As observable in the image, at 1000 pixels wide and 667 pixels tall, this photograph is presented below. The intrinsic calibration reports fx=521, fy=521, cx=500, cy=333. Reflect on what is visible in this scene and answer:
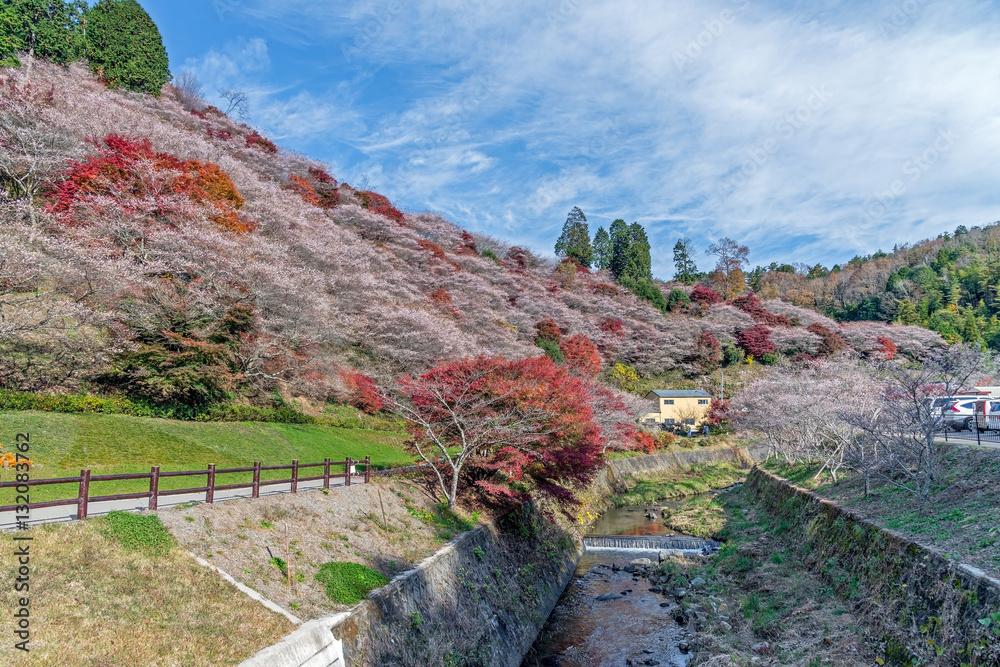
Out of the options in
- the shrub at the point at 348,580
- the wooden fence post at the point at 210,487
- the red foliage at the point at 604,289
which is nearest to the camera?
the shrub at the point at 348,580

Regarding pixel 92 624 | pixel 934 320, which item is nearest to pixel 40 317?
pixel 92 624

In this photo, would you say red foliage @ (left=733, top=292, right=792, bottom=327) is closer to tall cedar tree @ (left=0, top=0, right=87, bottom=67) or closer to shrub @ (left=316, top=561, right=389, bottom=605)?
shrub @ (left=316, top=561, right=389, bottom=605)

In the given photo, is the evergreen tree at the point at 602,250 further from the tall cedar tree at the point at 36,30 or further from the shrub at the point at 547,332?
the tall cedar tree at the point at 36,30

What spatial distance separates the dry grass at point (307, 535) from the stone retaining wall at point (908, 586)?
10.5 meters

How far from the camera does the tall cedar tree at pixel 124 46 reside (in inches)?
1705

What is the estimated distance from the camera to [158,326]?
20984mm

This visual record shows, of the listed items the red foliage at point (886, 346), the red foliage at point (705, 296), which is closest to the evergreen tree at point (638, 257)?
the red foliage at point (705, 296)

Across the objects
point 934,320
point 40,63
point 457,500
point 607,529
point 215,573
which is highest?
point 40,63

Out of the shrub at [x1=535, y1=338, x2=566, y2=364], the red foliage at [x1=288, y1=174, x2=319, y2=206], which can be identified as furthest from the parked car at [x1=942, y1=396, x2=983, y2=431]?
the red foliage at [x1=288, y1=174, x2=319, y2=206]

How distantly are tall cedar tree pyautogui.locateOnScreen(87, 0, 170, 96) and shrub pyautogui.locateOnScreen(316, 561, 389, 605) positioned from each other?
4851 cm

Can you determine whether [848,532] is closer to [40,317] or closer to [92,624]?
[92,624]

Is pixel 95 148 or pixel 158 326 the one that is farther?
pixel 95 148

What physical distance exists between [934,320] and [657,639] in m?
85.0

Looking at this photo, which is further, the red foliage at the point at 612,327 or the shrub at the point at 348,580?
the red foliage at the point at 612,327
